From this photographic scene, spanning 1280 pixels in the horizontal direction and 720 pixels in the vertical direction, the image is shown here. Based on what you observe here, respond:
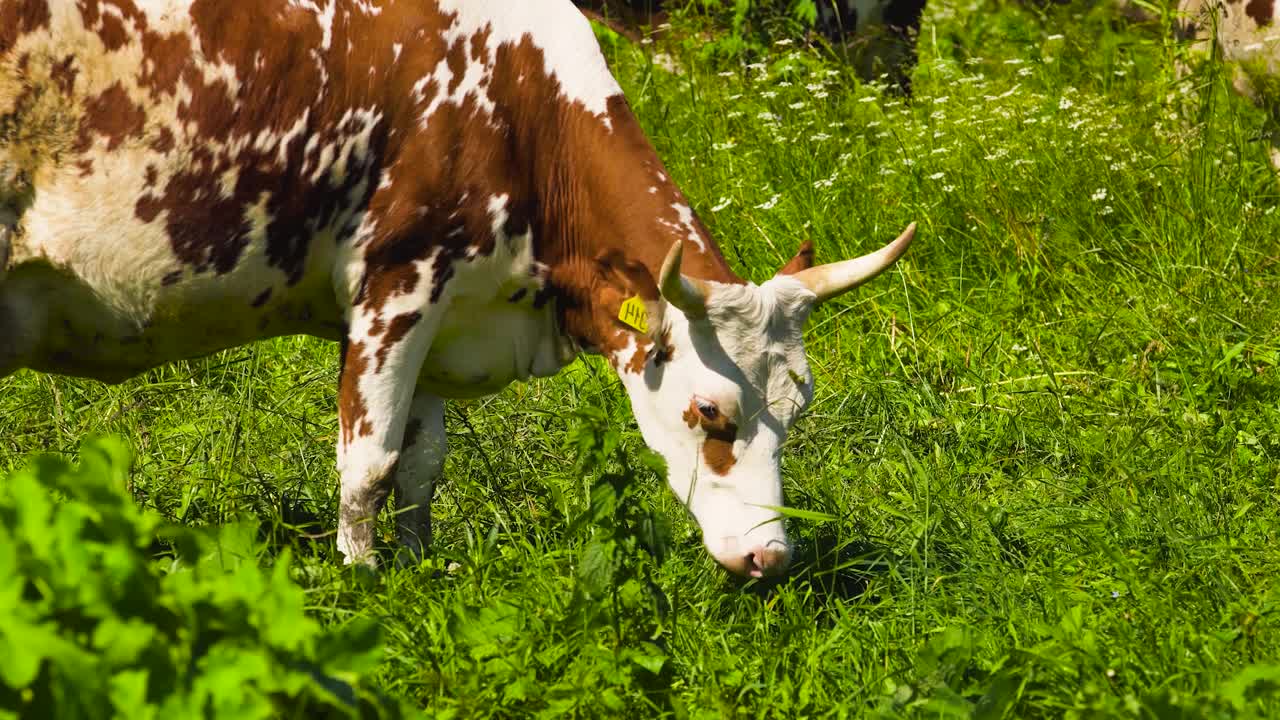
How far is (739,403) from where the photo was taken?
13.5 ft

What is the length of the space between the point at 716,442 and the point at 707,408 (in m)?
0.11

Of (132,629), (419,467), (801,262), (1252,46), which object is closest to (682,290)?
(801,262)

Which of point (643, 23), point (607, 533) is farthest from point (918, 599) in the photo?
point (643, 23)

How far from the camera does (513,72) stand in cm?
420

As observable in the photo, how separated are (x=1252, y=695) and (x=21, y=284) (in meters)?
3.00

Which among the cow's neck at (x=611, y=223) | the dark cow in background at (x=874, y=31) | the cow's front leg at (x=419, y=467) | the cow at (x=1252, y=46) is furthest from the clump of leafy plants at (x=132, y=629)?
the dark cow in background at (x=874, y=31)

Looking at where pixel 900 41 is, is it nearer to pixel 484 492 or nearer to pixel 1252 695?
pixel 484 492

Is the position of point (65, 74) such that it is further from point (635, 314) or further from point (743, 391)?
point (743, 391)

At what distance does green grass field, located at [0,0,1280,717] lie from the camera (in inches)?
137

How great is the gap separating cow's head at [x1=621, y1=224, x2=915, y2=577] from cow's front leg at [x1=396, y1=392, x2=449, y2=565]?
79cm

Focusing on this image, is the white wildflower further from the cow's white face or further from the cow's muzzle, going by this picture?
the cow's muzzle

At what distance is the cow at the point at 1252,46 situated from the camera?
679 cm

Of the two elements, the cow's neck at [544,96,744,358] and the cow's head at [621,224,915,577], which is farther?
the cow's neck at [544,96,744,358]

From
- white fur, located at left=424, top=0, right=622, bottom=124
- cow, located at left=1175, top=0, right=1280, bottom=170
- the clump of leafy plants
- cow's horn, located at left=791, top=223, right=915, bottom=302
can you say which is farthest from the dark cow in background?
the clump of leafy plants
